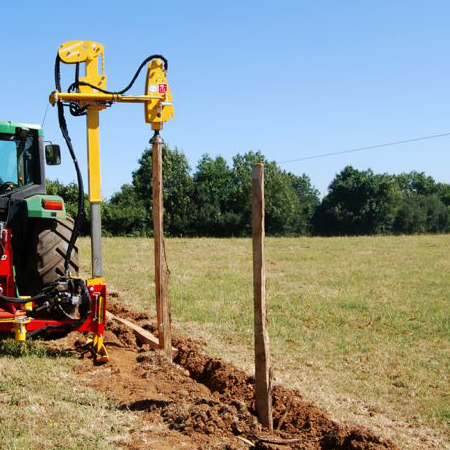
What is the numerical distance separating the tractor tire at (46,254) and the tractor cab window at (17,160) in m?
0.62

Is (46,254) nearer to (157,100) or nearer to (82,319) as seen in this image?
(82,319)

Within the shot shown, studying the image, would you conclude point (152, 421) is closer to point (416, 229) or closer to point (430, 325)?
point (430, 325)

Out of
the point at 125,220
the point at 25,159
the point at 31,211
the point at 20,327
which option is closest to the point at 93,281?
the point at 20,327

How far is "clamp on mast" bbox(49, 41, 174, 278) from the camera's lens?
5801 mm

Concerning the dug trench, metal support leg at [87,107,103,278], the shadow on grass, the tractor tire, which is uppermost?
metal support leg at [87,107,103,278]

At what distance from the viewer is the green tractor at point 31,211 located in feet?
19.6

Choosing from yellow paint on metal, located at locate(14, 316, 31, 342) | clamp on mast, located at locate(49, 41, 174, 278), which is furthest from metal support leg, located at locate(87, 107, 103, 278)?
yellow paint on metal, located at locate(14, 316, 31, 342)

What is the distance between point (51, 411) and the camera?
4340 millimetres

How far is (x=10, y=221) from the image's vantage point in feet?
19.6

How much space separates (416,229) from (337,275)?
47.6 m

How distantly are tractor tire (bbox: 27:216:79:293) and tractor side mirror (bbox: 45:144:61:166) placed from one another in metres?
0.66

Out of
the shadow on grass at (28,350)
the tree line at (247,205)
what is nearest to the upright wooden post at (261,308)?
the shadow on grass at (28,350)

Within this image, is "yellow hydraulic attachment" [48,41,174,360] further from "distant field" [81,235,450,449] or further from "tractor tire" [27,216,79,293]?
"distant field" [81,235,450,449]

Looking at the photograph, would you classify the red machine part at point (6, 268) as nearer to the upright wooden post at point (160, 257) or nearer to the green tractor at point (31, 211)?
the green tractor at point (31, 211)
